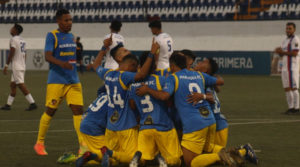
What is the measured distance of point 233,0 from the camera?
109 feet

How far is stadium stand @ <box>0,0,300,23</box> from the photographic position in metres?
32.2

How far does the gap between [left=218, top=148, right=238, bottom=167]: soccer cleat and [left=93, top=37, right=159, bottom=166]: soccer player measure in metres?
1.06

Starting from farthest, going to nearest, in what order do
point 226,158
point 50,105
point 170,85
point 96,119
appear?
point 50,105 < point 96,119 < point 170,85 < point 226,158

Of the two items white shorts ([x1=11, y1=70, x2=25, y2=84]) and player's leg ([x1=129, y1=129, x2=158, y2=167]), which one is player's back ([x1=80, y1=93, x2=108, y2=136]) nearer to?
player's leg ([x1=129, y1=129, x2=158, y2=167])

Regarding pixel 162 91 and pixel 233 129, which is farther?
pixel 233 129

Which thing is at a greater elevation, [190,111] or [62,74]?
[62,74]

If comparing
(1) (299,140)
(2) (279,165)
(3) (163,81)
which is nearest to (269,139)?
(1) (299,140)

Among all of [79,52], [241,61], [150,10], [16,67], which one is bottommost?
[241,61]

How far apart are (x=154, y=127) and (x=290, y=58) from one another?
8451mm

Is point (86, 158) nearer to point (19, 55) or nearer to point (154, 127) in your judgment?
point (154, 127)

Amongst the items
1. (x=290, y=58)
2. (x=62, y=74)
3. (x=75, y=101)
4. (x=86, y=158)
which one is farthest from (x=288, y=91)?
(x=86, y=158)

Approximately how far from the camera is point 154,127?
751 centimetres

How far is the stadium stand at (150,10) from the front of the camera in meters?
32.2

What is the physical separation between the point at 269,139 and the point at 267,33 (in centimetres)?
2226
